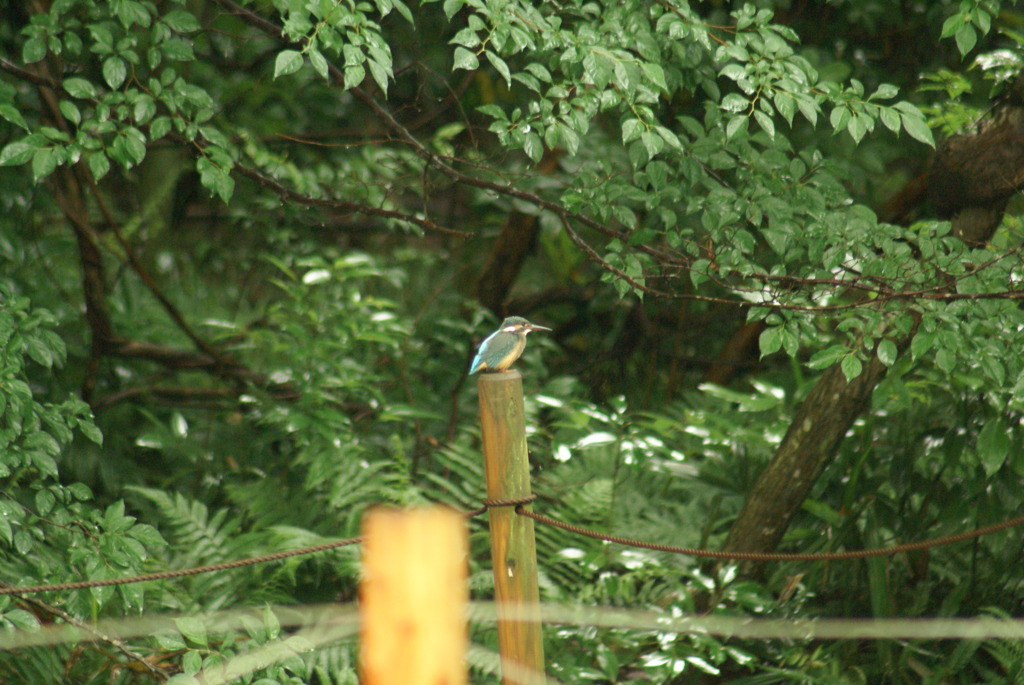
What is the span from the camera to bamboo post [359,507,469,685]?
70.1 inches

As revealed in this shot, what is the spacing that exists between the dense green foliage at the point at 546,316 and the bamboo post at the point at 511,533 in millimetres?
473

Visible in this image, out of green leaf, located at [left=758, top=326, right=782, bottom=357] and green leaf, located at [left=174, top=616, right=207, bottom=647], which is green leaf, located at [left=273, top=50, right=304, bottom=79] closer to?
green leaf, located at [left=174, top=616, right=207, bottom=647]

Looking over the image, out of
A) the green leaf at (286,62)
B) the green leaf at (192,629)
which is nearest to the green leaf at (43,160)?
the green leaf at (286,62)

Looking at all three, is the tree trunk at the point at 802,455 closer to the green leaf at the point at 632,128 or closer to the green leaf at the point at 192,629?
the green leaf at the point at 632,128

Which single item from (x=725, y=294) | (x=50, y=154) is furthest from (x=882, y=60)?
(x=50, y=154)

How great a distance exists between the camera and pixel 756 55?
2447 mm

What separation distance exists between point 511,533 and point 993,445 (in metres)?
1.69

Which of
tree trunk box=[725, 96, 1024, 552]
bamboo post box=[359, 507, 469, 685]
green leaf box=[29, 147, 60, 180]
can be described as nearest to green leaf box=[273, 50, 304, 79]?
green leaf box=[29, 147, 60, 180]

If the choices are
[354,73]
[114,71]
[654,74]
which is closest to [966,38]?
[654,74]

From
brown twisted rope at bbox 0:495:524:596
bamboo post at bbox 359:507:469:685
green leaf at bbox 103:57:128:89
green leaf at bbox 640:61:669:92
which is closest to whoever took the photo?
bamboo post at bbox 359:507:469:685

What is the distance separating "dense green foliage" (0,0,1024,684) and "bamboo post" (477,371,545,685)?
47 cm

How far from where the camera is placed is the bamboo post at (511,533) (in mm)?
2053

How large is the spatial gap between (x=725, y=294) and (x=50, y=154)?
3.04m

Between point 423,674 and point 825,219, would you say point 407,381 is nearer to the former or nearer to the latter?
point 825,219
